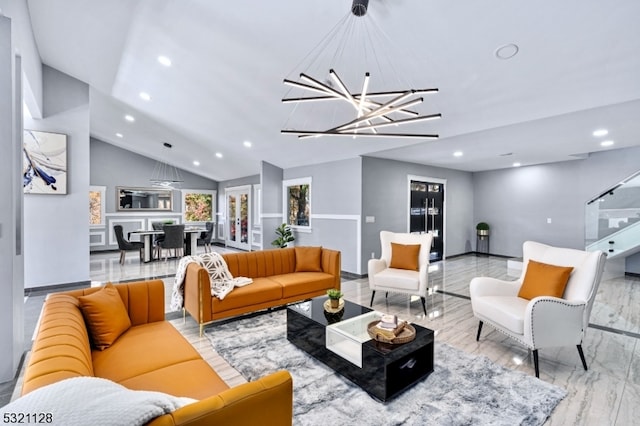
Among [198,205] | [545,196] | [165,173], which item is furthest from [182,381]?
[198,205]

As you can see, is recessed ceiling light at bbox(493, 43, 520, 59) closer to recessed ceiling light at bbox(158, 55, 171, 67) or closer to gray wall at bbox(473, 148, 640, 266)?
recessed ceiling light at bbox(158, 55, 171, 67)

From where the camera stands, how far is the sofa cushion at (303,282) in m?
3.87

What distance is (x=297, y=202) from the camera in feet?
25.0

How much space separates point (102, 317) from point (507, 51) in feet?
12.9

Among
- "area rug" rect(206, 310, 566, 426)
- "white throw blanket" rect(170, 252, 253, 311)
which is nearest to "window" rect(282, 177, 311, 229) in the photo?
"white throw blanket" rect(170, 252, 253, 311)

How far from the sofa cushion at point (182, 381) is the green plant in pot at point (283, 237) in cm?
554

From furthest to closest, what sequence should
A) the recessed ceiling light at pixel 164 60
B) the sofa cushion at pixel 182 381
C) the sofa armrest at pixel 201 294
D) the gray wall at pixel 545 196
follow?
the gray wall at pixel 545 196
the recessed ceiling light at pixel 164 60
the sofa armrest at pixel 201 294
the sofa cushion at pixel 182 381

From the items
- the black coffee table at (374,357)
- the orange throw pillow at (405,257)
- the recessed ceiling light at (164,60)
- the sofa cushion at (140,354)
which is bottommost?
the black coffee table at (374,357)

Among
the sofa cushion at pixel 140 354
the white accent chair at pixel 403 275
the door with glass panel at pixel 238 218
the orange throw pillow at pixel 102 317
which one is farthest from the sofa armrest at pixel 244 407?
the door with glass panel at pixel 238 218

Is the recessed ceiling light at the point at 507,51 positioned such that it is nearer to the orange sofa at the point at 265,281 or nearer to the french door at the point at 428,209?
the orange sofa at the point at 265,281

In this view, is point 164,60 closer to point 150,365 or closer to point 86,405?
point 150,365

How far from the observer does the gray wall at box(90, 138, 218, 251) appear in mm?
9273

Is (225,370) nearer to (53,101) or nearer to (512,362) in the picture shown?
(512,362)

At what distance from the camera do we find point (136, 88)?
5312 millimetres
